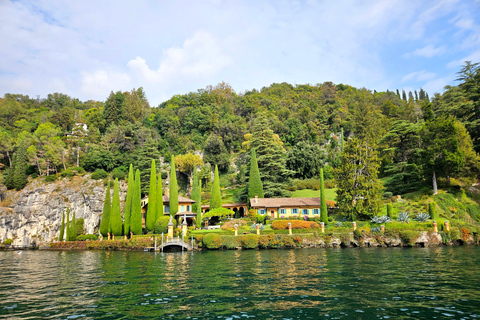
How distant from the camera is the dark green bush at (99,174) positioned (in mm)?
63484

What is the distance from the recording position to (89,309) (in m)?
12.0

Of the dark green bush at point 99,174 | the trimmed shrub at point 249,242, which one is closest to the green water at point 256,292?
the trimmed shrub at point 249,242

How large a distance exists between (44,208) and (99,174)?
38.6ft

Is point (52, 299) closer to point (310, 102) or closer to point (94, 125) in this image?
point (94, 125)

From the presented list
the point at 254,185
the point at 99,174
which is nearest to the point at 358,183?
the point at 254,185

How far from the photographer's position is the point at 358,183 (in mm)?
44438

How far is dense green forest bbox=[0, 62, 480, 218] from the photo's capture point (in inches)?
1807

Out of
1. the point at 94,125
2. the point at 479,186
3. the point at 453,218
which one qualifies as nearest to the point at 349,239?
the point at 453,218

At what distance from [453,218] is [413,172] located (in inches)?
371

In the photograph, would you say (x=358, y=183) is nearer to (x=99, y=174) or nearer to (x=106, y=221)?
(x=106, y=221)

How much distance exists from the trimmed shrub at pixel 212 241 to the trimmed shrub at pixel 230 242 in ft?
1.71

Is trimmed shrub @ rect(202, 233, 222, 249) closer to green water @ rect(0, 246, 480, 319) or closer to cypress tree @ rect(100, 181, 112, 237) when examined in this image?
green water @ rect(0, 246, 480, 319)

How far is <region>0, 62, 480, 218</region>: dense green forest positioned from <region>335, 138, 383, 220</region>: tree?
0.28 meters

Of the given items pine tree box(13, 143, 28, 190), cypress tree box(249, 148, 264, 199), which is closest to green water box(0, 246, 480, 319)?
cypress tree box(249, 148, 264, 199)
